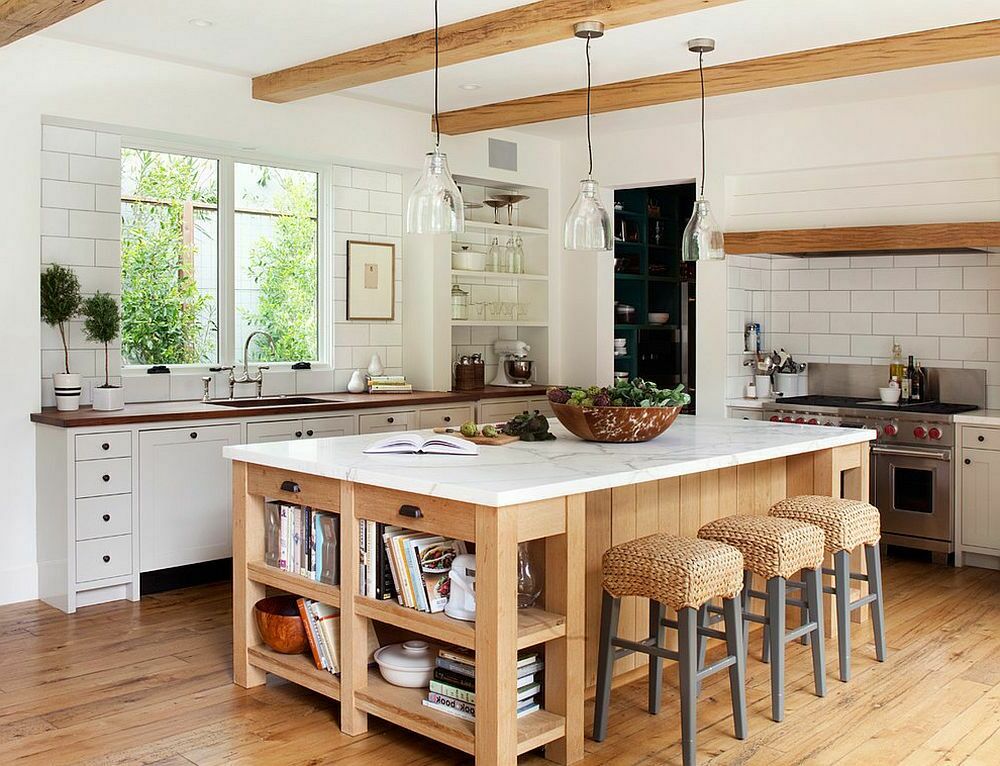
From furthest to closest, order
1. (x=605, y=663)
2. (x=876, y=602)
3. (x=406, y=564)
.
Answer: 1. (x=876, y=602)
2. (x=605, y=663)
3. (x=406, y=564)

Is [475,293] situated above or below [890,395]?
above

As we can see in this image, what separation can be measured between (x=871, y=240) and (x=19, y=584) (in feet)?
16.2

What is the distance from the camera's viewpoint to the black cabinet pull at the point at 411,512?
316 cm

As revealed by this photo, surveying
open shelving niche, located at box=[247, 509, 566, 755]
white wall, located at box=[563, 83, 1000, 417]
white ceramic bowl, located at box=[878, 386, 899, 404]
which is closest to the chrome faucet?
open shelving niche, located at box=[247, 509, 566, 755]

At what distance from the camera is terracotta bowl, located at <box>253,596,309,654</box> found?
371 cm

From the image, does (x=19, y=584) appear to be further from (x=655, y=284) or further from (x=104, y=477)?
(x=655, y=284)

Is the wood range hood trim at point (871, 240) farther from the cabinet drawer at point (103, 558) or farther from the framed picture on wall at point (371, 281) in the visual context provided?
the cabinet drawer at point (103, 558)

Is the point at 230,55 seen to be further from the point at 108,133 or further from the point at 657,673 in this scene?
the point at 657,673

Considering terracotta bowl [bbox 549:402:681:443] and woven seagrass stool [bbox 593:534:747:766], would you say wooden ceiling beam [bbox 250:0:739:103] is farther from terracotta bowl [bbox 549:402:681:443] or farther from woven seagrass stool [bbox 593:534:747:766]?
woven seagrass stool [bbox 593:534:747:766]

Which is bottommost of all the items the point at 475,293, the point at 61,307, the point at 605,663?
the point at 605,663

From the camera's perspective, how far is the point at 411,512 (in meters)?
3.18

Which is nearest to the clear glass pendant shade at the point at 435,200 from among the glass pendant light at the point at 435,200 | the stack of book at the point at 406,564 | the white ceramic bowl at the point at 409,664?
the glass pendant light at the point at 435,200

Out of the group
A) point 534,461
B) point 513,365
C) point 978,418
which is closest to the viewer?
point 534,461

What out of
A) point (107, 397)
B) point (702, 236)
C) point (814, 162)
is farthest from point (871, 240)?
point (107, 397)
